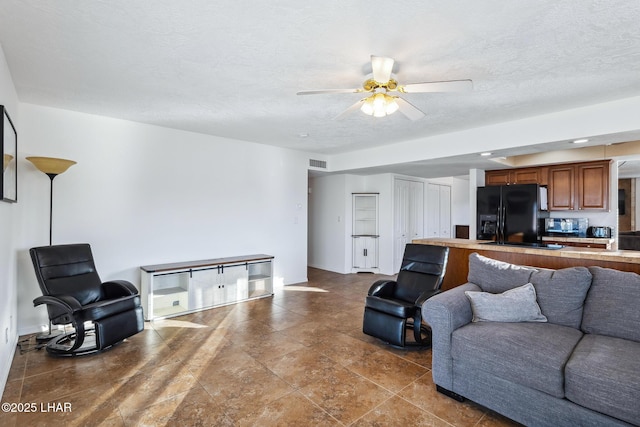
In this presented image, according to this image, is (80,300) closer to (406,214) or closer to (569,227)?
(406,214)

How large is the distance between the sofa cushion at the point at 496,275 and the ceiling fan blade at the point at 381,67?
184 centimetres

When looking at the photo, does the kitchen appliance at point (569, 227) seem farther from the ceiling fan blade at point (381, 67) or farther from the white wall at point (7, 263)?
the white wall at point (7, 263)

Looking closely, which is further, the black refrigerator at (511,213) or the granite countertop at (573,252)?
the black refrigerator at (511,213)

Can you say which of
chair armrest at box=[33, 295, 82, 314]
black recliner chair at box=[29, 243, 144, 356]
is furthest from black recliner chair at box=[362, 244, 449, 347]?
chair armrest at box=[33, 295, 82, 314]

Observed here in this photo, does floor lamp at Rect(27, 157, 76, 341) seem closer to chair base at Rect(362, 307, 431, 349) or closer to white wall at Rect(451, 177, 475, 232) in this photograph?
chair base at Rect(362, 307, 431, 349)

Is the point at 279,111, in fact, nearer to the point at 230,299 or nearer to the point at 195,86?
the point at 195,86

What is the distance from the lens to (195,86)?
9.53ft

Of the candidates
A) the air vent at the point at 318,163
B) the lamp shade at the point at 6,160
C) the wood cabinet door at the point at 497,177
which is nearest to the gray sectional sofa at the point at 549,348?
the lamp shade at the point at 6,160

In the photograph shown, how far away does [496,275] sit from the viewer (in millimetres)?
2762

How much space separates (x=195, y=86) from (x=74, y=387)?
262 cm

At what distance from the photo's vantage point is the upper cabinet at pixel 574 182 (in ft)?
16.2

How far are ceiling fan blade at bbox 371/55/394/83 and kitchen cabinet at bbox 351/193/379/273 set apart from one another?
462cm

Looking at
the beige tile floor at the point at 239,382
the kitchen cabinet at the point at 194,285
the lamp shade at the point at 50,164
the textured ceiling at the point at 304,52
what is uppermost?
the textured ceiling at the point at 304,52

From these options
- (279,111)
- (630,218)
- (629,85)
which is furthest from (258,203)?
(630,218)
